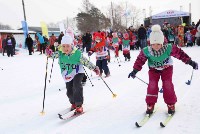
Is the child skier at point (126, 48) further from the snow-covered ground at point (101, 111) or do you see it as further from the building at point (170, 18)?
the building at point (170, 18)

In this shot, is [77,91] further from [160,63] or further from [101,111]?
[160,63]

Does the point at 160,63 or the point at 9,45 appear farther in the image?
the point at 9,45

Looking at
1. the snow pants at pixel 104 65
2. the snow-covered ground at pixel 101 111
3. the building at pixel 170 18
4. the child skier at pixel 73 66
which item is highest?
the building at pixel 170 18

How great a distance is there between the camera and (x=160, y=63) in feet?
14.6

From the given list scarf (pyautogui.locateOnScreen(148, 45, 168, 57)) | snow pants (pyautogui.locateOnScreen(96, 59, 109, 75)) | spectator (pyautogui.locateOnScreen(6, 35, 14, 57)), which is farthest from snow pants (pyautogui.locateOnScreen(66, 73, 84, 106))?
spectator (pyautogui.locateOnScreen(6, 35, 14, 57))

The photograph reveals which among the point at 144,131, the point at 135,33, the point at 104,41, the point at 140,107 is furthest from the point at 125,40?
the point at 144,131

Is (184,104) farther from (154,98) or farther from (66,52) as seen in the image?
(66,52)

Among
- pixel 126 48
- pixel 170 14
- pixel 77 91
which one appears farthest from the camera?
pixel 170 14

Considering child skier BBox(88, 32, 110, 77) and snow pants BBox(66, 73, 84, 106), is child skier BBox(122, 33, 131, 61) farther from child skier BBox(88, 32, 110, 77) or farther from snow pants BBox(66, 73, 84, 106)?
snow pants BBox(66, 73, 84, 106)

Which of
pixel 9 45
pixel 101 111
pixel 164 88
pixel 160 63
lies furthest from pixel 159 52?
pixel 9 45

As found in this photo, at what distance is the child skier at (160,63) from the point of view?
435 centimetres

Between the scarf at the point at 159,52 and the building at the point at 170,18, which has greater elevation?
the building at the point at 170,18

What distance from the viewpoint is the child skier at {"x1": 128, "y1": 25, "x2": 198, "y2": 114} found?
435 centimetres

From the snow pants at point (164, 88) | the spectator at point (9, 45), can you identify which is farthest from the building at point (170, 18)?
the snow pants at point (164, 88)
